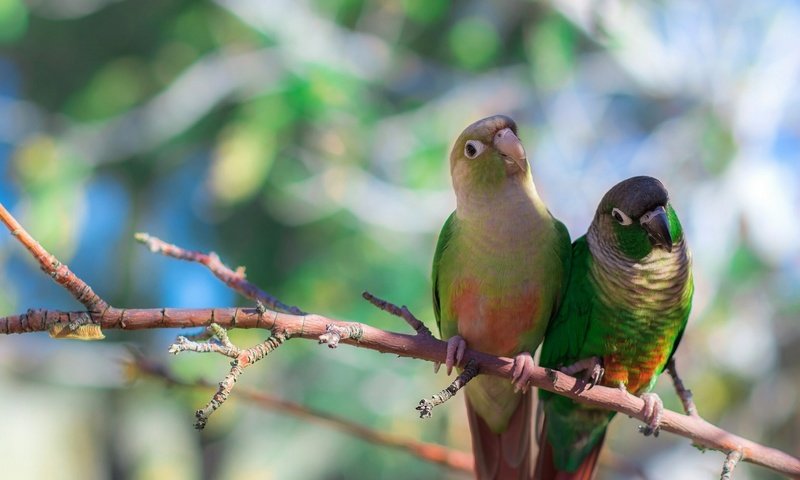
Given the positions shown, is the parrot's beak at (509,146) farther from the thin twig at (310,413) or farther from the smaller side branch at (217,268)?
the thin twig at (310,413)

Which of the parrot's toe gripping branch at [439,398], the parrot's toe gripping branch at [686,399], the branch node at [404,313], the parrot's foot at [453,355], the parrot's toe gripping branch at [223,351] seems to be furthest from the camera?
the parrot's toe gripping branch at [686,399]

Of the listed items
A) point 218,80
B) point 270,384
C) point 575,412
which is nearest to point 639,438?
point 270,384

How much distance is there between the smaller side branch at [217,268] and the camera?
7.32 feet

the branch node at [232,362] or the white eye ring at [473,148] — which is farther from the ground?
the white eye ring at [473,148]

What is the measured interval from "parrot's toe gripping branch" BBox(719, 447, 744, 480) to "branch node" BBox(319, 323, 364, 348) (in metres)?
1.02

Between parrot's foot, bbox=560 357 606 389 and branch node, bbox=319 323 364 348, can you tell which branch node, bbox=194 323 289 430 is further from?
parrot's foot, bbox=560 357 606 389

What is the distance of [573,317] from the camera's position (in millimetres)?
2639

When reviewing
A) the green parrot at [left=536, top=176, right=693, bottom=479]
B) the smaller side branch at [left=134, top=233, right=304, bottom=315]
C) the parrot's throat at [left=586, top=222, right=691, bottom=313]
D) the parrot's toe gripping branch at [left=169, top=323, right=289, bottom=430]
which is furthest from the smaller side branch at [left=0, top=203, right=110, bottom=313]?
the parrot's throat at [left=586, top=222, right=691, bottom=313]

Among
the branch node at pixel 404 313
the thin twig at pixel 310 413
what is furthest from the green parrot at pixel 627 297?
the branch node at pixel 404 313

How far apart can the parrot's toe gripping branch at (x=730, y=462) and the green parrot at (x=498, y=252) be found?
23.7 inches

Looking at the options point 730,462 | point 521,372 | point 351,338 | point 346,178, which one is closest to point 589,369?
point 521,372

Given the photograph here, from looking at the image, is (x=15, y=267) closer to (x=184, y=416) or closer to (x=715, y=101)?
(x=184, y=416)

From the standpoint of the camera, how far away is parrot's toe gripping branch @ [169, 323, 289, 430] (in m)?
1.48

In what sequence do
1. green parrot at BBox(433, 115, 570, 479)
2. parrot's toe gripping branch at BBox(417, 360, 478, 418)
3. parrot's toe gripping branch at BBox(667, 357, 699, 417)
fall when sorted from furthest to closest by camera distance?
green parrot at BBox(433, 115, 570, 479) < parrot's toe gripping branch at BBox(667, 357, 699, 417) < parrot's toe gripping branch at BBox(417, 360, 478, 418)
